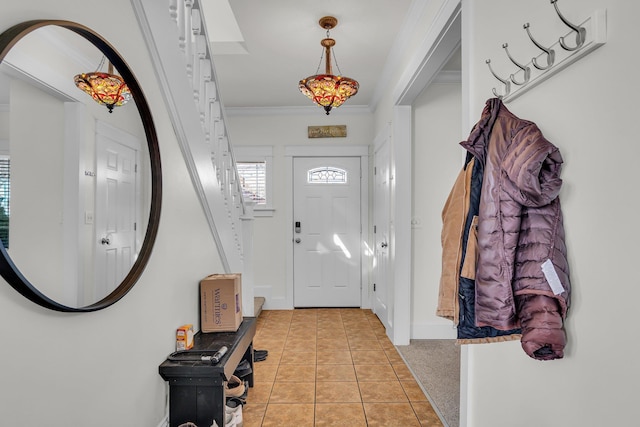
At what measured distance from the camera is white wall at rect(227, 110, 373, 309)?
490 centimetres

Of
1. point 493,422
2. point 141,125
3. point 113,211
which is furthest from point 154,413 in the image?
point 493,422

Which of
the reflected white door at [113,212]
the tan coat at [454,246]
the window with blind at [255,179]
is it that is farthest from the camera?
the window with blind at [255,179]

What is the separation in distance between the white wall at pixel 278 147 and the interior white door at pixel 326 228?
0.17 meters

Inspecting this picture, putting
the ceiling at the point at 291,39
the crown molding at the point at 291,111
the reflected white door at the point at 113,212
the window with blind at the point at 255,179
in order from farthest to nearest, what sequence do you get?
the window with blind at the point at 255,179
the crown molding at the point at 291,111
the ceiling at the point at 291,39
the reflected white door at the point at 113,212

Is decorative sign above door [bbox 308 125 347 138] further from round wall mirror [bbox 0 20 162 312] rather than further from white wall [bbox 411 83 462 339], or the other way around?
round wall mirror [bbox 0 20 162 312]

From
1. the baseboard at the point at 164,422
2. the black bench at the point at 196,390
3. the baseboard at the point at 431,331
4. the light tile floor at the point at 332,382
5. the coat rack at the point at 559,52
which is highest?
the coat rack at the point at 559,52

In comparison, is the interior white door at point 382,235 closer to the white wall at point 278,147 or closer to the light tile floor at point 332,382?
the light tile floor at point 332,382

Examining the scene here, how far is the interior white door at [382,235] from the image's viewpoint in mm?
3863

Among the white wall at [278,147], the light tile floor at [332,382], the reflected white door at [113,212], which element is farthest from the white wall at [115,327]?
the white wall at [278,147]

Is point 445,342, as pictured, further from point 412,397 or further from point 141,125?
point 141,125

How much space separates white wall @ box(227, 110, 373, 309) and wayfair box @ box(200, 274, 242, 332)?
8.38ft

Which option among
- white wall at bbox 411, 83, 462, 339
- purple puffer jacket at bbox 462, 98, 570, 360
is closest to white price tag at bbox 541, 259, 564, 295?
purple puffer jacket at bbox 462, 98, 570, 360

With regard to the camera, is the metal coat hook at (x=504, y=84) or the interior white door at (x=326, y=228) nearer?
the metal coat hook at (x=504, y=84)

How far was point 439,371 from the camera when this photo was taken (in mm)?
2852
